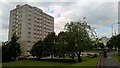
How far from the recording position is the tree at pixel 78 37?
47875 mm

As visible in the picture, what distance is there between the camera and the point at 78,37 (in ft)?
159

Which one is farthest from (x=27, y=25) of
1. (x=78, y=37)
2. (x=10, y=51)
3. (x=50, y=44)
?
(x=78, y=37)

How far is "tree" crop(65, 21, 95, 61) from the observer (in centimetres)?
4788

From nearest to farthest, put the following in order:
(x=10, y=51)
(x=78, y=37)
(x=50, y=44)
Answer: (x=78, y=37), (x=50, y=44), (x=10, y=51)

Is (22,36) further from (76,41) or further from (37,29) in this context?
(76,41)

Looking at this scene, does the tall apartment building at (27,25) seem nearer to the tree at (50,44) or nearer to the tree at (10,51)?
the tree at (10,51)

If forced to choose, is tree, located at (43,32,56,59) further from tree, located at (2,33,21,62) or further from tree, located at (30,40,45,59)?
tree, located at (2,33,21,62)

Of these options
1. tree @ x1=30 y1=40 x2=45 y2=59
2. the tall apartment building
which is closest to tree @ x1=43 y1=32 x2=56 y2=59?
tree @ x1=30 y1=40 x2=45 y2=59

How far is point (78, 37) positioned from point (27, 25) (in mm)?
59113

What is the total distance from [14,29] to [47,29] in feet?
76.3

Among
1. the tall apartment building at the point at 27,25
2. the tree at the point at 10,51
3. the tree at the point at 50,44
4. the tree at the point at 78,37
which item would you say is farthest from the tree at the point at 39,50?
the tall apartment building at the point at 27,25

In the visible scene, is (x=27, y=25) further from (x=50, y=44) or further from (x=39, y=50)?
(x=50, y=44)

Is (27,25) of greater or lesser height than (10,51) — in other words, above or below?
above

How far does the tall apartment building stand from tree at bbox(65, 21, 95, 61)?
170 ft
